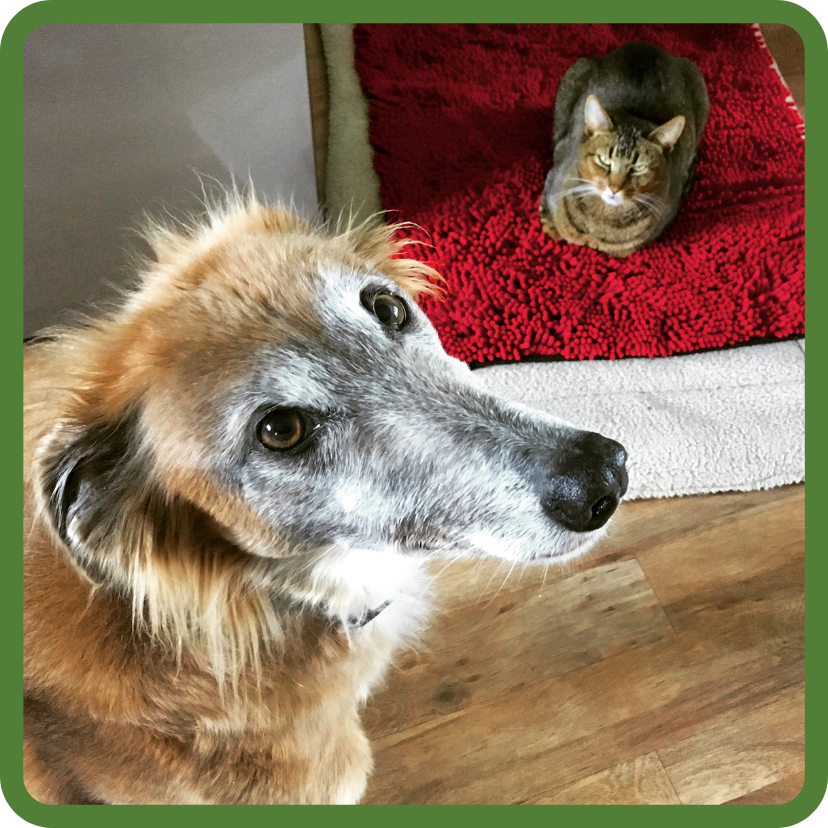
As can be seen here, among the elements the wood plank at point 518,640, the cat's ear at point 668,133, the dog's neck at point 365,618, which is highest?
the cat's ear at point 668,133

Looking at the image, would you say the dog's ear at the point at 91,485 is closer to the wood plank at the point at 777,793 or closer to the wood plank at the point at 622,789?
the wood plank at the point at 622,789

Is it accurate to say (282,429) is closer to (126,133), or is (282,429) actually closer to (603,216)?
(126,133)

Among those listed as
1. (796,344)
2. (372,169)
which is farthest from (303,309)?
(796,344)

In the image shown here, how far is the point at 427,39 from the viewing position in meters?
2.31

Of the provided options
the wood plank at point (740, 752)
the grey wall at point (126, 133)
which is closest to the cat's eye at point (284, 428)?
the grey wall at point (126, 133)

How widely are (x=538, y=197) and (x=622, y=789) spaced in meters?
1.69

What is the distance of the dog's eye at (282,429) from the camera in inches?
37.1

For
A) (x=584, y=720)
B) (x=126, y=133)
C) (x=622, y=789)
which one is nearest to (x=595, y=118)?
(x=126, y=133)

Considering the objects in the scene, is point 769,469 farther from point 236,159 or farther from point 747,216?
point 236,159

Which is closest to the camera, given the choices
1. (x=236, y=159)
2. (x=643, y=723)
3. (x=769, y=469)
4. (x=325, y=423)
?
(x=325, y=423)

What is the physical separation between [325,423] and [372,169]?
1.49 m

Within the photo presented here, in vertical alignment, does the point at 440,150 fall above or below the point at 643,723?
above

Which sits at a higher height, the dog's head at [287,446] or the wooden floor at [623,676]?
the dog's head at [287,446]

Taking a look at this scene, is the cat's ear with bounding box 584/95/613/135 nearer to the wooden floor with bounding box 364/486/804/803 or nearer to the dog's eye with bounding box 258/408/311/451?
the wooden floor with bounding box 364/486/804/803
